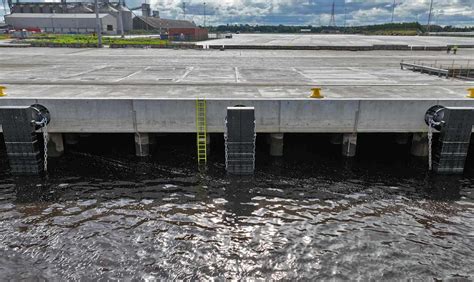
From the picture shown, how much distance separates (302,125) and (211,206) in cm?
715

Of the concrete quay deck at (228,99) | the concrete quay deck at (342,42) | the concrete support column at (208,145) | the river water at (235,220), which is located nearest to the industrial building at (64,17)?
the concrete quay deck at (342,42)

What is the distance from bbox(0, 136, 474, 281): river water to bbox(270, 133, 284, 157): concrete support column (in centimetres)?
73

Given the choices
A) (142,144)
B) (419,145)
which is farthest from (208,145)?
(419,145)

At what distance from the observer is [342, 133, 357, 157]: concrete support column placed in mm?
19219

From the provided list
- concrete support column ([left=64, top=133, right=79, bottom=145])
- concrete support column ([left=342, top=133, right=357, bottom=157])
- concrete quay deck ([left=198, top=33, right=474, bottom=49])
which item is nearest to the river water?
concrete support column ([left=342, top=133, right=357, bottom=157])

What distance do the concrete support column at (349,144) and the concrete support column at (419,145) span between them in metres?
3.64

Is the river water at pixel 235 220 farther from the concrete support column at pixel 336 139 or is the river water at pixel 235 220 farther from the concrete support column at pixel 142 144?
the concrete support column at pixel 336 139

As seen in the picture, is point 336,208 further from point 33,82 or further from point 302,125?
point 33,82

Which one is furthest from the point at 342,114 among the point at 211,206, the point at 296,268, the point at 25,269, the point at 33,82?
the point at 33,82

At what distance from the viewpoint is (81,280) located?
33.8ft

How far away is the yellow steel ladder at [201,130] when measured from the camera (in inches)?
709

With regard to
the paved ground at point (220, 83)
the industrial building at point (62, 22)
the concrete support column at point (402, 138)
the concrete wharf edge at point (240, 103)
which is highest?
the industrial building at point (62, 22)

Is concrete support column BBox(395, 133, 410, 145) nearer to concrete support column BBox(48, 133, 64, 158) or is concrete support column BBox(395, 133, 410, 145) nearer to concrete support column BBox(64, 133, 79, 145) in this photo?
concrete support column BBox(64, 133, 79, 145)

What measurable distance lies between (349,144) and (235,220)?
9.17 m
